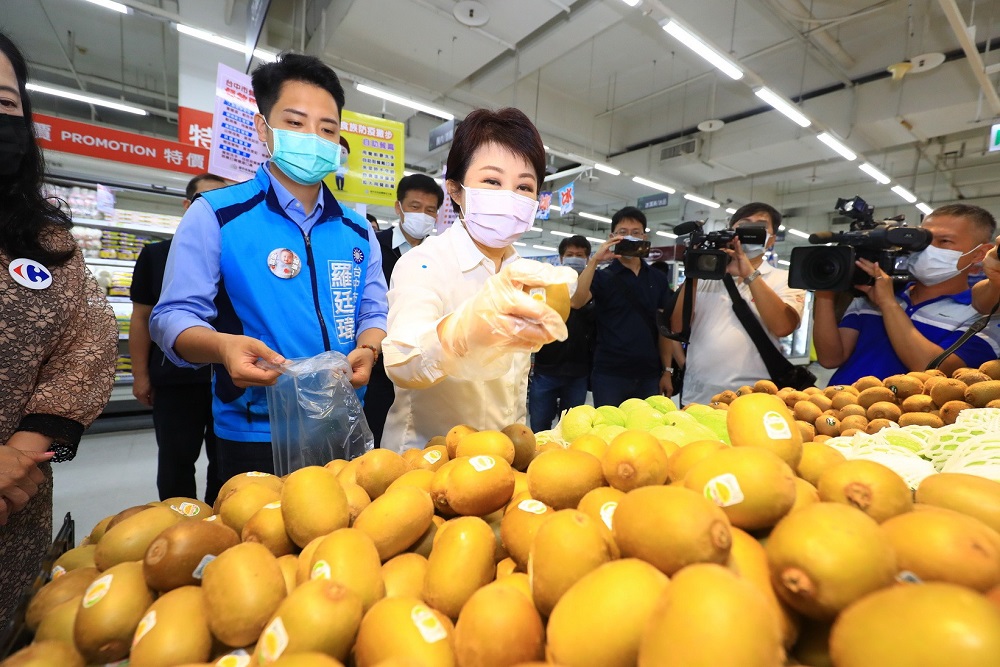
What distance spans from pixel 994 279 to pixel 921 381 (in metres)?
0.54

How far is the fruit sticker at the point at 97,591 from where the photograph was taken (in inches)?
25.0

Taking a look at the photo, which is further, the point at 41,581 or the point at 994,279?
the point at 994,279

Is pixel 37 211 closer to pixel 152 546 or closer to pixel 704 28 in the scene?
pixel 152 546

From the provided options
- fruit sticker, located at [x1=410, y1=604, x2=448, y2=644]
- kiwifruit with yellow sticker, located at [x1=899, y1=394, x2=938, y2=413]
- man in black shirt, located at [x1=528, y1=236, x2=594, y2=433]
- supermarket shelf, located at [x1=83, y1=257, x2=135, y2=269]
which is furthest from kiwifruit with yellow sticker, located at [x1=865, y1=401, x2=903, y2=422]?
supermarket shelf, located at [x1=83, y1=257, x2=135, y2=269]

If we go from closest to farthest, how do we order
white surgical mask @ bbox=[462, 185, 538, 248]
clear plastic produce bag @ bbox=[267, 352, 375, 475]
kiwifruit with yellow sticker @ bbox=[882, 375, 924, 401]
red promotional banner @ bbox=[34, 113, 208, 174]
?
clear plastic produce bag @ bbox=[267, 352, 375, 475]
white surgical mask @ bbox=[462, 185, 538, 248]
kiwifruit with yellow sticker @ bbox=[882, 375, 924, 401]
red promotional banner @ bbox=[34, 113, 208, 174]

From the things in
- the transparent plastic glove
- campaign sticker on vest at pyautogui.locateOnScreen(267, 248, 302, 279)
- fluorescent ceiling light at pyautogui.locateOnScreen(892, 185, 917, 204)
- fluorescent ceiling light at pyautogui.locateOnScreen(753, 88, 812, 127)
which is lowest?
the transparent plastic glove

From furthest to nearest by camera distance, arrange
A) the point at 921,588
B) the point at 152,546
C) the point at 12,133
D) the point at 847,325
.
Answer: the point at 847,325 → the point at 12,133 → the point at 152,546 → the point at 921,588

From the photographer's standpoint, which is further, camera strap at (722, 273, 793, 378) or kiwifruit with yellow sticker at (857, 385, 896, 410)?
camera strap at (722, 273, 793, 378)

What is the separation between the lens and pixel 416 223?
3281mm

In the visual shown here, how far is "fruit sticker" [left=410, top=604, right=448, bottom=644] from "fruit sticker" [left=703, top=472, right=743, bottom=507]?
0.38 metres

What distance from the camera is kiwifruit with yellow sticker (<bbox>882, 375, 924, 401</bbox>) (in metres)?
1.80

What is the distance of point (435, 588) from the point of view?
0.65 m

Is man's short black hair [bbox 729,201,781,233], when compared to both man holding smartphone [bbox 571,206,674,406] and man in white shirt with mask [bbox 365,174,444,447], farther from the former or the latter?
man in white shirt with mask [bbox 365,174,444,447]

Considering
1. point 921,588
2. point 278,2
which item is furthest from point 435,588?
point 278,2
